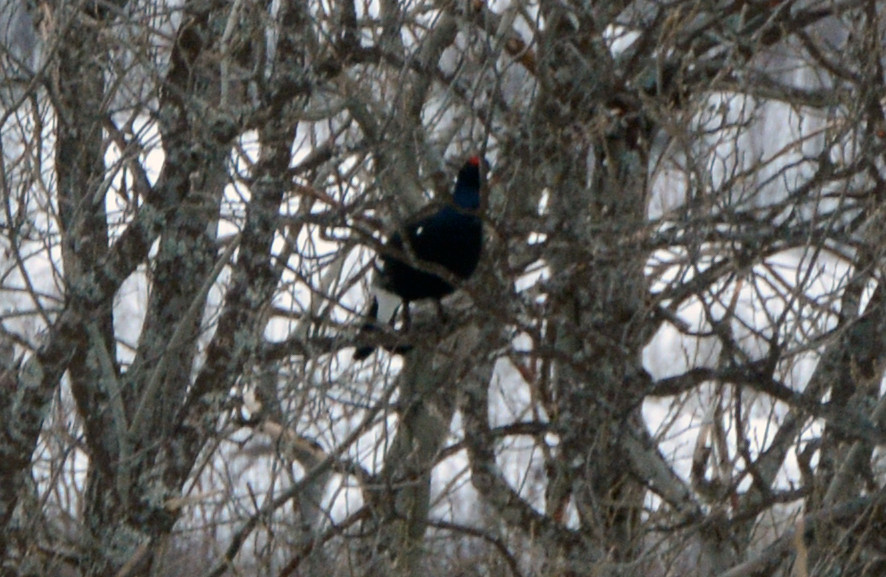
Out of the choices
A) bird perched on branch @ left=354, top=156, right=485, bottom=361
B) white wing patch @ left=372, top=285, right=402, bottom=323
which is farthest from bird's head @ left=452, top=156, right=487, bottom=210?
white wing patch @ left=372, top=285, right=402, bottom=323

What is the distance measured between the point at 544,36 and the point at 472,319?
891 mm

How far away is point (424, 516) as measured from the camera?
5.37 m

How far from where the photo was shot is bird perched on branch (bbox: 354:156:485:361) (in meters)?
4.69

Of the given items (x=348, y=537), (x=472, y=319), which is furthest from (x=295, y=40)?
(x=348, y=537)

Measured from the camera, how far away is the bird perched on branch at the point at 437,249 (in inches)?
185

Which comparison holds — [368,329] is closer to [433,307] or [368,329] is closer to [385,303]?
[385,303]

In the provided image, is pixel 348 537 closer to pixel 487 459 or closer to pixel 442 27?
pixel 487 459

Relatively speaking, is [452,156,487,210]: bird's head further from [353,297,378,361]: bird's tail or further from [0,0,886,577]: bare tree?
[353,297,378,361]: bird's tail

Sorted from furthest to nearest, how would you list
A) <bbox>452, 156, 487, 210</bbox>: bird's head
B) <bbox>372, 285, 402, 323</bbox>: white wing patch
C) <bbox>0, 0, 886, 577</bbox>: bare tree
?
1. <bbox>372, 285, 402, 323</bbox>: white wing patch
2. <bbox>452, 156, 487, 210</bbox>: bird's head
3. <bbox>0, 0, 886, 577</bbox>: bare tree

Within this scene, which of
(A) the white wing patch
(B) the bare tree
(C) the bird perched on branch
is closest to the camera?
(B) the bare tree

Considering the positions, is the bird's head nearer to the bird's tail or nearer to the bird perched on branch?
the bird perched on branch

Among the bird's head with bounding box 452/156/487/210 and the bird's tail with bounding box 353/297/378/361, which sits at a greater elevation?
the bird's head with bounding box 452/156/487/210

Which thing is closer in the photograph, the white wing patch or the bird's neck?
the bird's neck

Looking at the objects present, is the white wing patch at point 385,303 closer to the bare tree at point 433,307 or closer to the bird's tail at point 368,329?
the bird's tail at point 368,329
